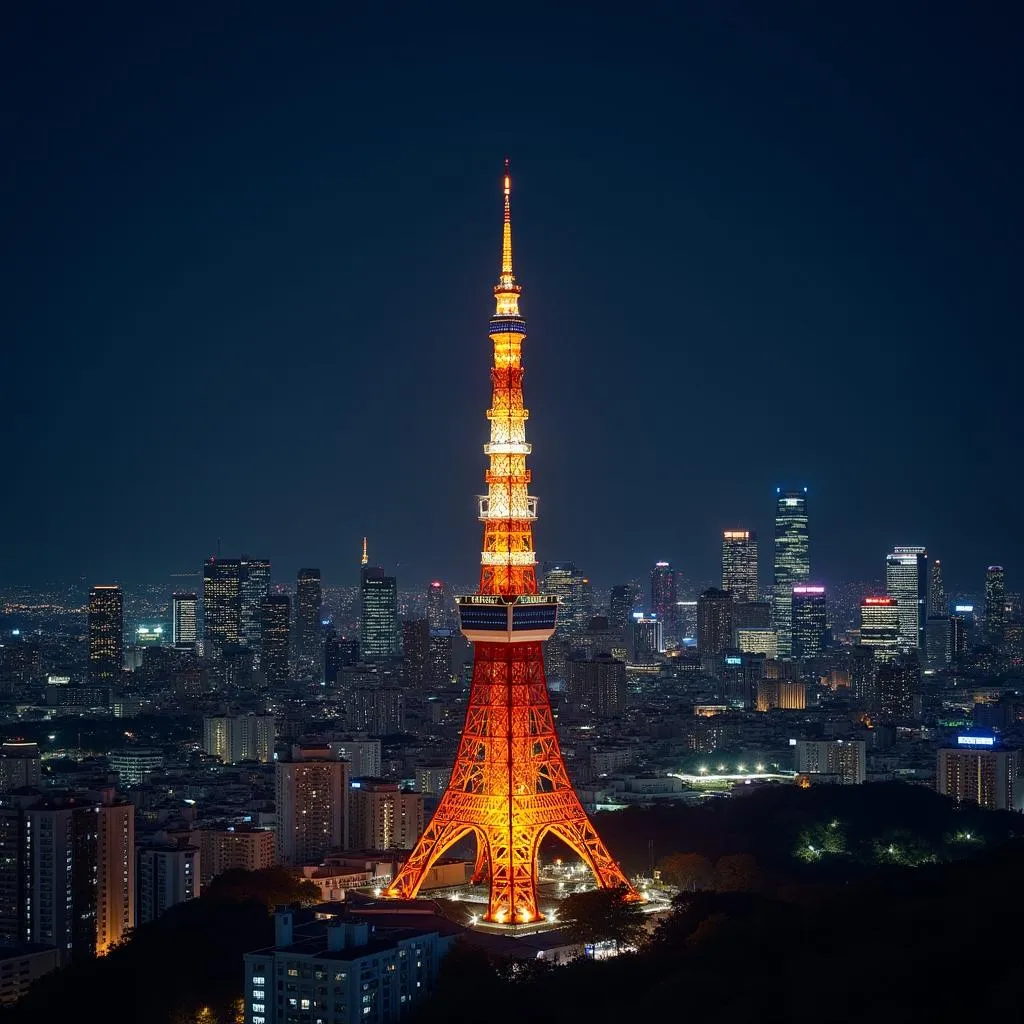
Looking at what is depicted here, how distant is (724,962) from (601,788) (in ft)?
97.4

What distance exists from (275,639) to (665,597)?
39.3 m

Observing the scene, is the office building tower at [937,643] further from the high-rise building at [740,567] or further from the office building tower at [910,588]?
the high-rise building at [740,567]

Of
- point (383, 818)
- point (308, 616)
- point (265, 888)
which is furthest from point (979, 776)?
point (308, 616)

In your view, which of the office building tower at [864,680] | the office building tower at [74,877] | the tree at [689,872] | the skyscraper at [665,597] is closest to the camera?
the office building tower at [74,877]

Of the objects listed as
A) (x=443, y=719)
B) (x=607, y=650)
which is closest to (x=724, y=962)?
(x=443, y=719)

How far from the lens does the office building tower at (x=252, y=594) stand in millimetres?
109250

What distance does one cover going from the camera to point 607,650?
10681 centimetres

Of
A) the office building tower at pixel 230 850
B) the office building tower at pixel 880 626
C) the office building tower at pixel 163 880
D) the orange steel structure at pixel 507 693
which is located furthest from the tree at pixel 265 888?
the office building tower at pixel 880 626

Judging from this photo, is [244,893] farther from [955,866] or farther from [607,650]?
[607,650]

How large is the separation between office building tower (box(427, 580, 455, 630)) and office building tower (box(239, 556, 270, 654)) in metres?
11.7

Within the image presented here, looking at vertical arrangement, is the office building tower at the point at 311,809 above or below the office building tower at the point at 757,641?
below

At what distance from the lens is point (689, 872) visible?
112 feet

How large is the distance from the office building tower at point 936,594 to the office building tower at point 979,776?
72811 millimetres

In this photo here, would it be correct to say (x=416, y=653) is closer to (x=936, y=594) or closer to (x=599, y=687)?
(x=599, y=687)
